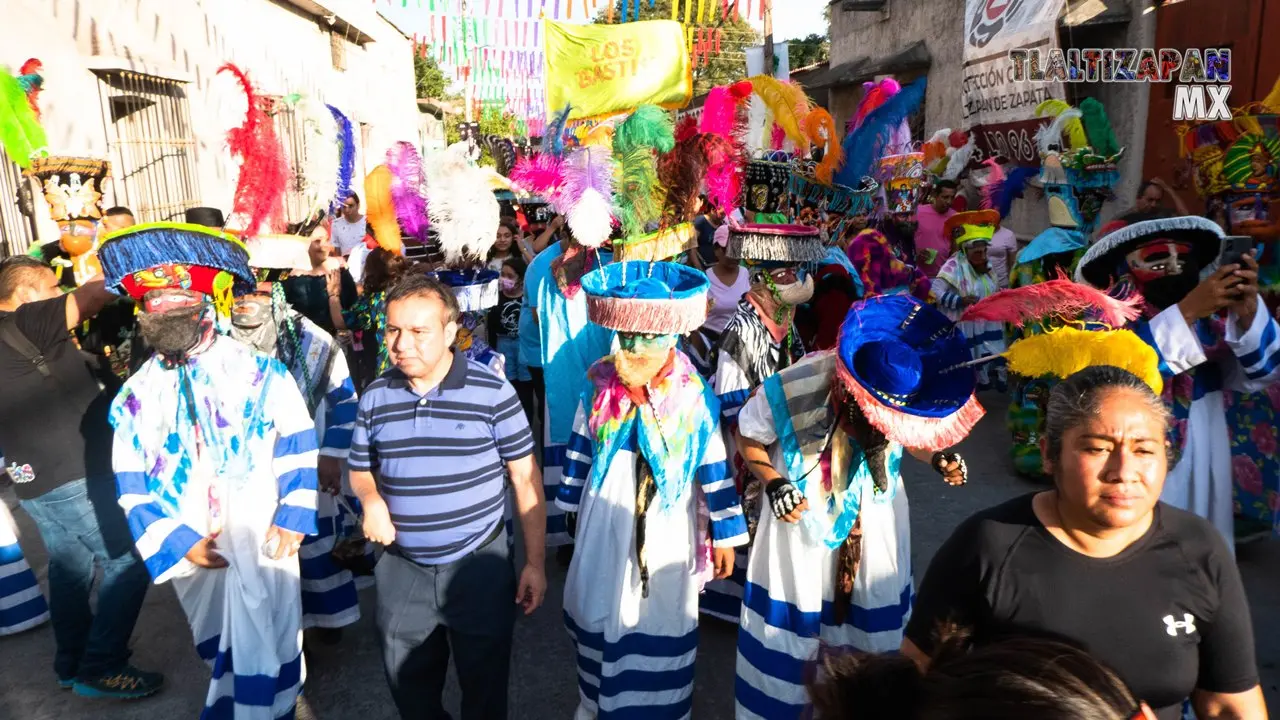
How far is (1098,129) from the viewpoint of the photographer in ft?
24.9

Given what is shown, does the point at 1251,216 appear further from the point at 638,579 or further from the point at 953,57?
the point at 953,57

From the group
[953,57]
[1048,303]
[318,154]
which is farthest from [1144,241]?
[953,57]

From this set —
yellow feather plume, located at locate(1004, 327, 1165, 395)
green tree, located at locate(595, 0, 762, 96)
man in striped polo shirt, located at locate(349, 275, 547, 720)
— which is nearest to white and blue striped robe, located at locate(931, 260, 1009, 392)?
yellow feather plume, located at locate(1004, 327, 1165, 395)

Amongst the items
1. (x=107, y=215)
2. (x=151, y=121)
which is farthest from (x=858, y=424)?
(x=151, y=121)

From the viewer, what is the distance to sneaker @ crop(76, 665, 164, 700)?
132 inches

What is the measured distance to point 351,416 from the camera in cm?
337

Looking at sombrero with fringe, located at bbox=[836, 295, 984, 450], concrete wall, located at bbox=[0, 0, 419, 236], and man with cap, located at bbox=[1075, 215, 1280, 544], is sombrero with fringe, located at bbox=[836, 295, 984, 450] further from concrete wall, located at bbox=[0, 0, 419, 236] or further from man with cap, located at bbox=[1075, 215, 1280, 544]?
concrete wall, located at bbox=[0, 0, 419, 236]

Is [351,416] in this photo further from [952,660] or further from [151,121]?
[151,121]

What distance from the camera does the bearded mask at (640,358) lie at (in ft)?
9.43

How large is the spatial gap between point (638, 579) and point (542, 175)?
2226 millimetres

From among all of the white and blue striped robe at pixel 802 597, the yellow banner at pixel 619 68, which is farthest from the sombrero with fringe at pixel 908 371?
the yellow banner at pixel 619 68

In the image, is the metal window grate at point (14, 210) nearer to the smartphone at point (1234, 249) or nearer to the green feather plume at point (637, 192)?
the green feather plume at point (637, 192)

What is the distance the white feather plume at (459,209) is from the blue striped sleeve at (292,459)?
1.42 meters

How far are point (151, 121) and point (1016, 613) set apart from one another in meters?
10.6
